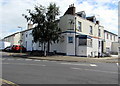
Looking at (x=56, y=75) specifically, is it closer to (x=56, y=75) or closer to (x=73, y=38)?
(x=56, y=75)

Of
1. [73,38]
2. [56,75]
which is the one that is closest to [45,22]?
[73,38]

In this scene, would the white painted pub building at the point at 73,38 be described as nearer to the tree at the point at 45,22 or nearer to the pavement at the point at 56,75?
the tree at the point at 45,22

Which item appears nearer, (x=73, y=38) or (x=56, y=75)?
(x=56, y=75)

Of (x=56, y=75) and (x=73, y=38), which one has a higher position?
(x=73, y=38)

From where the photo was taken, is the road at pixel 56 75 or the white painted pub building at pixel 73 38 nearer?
the road at pixel 56 75

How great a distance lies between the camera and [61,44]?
98.5 ft

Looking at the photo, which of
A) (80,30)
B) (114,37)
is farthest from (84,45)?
(114,37)

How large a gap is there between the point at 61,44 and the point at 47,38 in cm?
468

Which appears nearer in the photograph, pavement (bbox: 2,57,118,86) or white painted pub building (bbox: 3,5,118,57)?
pavement (bbox: 2,57,118,86)

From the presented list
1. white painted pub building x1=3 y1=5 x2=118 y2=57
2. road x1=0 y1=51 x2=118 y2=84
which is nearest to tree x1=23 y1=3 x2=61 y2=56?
white painted pub building x1=3 y1=5 x2=118 y2=57

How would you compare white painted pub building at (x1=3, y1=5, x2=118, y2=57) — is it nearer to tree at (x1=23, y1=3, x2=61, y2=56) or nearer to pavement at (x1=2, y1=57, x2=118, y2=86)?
tree at (x1=23, y1=3, x2=61, y2=56)

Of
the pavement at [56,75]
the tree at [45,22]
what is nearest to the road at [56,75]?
the pavement at [56,75]

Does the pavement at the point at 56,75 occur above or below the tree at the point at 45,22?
below

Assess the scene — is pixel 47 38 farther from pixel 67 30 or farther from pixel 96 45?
pixel 96 45
